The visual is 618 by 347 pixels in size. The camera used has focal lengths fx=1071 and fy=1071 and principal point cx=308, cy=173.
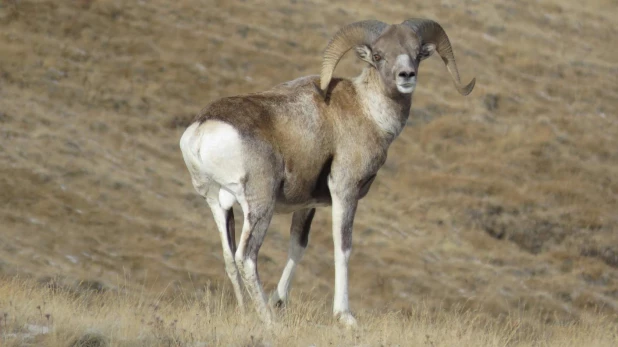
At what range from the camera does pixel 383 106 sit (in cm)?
1177

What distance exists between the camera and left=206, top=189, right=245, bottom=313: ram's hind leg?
10.8 m

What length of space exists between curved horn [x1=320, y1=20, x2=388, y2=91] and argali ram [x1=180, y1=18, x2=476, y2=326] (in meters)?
0.01

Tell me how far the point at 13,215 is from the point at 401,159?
13315 millimetres

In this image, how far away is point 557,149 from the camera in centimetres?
3872

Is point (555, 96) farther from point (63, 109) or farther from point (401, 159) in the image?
point (63, 109)

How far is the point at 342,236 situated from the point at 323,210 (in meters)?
21.6

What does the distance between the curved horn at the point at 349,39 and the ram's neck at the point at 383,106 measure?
42 cm

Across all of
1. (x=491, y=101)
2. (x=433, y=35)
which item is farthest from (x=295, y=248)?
(x=491, y=101)

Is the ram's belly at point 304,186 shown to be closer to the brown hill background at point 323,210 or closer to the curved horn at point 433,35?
the curved horn at point 433,35

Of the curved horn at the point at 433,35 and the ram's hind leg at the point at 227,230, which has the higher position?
the curved horn at the point at 433,35

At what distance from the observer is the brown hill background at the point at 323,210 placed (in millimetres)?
29844

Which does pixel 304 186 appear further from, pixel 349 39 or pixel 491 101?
pixel 491 101

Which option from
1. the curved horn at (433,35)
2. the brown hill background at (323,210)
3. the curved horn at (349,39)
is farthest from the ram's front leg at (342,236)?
the brown hill background at (323,210)

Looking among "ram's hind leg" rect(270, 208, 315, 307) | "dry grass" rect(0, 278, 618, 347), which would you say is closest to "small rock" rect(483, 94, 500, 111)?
"dry grass" rect(0, 278, 618, 347)
